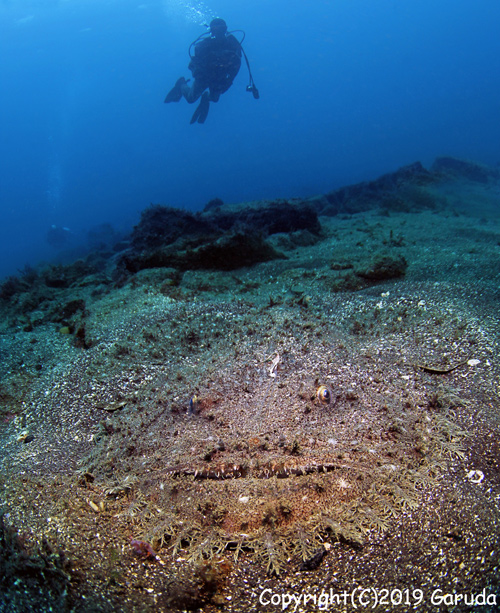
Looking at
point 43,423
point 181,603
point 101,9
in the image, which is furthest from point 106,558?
point 101,9

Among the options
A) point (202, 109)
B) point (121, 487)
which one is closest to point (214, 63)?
point (202, 109)

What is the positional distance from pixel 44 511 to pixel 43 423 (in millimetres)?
1545

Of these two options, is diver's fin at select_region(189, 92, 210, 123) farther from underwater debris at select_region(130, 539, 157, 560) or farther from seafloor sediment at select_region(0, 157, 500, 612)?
underwater debris at select_region(130, 539, 157, 560)

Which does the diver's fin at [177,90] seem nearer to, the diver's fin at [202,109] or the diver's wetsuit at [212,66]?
the diver's wetsuit at [212,66]

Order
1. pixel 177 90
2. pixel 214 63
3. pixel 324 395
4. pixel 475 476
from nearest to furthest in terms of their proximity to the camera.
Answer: pixel 475 476 < pixel 324 395 < pixel 214 63 < pixel 177 90

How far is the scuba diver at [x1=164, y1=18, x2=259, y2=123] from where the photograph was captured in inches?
838

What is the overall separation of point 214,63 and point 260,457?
2575cm

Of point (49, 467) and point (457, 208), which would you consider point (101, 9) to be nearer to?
point (457, 208)

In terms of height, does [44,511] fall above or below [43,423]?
below

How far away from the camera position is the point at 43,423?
4.13 meters

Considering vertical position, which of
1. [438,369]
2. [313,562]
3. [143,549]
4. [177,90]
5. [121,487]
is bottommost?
[313,562]

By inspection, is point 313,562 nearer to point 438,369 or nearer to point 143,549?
point 143,549

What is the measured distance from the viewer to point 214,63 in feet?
70.6

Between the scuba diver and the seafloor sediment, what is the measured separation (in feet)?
71.9
